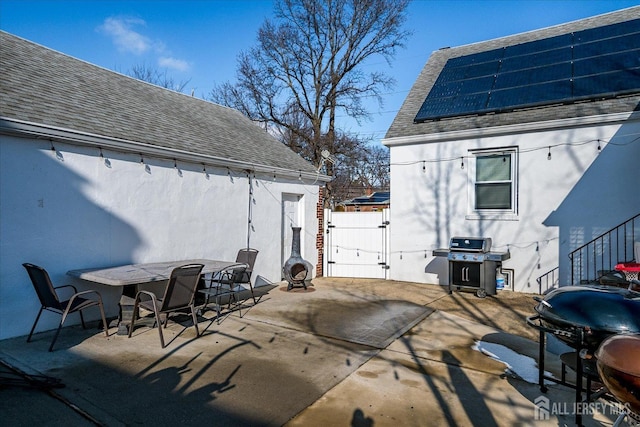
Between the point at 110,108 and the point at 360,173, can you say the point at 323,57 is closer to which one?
the point at 360,173

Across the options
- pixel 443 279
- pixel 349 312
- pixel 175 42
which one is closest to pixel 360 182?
A: pixel 175 42

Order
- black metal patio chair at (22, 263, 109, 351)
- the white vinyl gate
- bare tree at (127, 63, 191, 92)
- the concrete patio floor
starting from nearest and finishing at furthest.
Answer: the concrete patio floor
black metal patio chair at (22, 263, 109, 351)
the white vinyl gate
bare tree at (127, 63, 191, 92)

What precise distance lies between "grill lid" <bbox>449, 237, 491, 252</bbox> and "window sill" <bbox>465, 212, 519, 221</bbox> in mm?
897

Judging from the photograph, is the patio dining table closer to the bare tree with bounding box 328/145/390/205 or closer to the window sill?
the window sill

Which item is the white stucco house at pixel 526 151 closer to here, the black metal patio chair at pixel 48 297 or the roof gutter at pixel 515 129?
the roof gutter at pixel 515 129

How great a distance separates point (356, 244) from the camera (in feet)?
35.2

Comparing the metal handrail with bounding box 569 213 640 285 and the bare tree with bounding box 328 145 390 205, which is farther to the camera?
the bare tree with bounding box 328 145 390 205

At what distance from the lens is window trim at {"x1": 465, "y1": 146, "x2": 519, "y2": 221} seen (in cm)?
882

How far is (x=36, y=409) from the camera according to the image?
320 cm

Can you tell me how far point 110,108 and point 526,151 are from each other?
29.0ft

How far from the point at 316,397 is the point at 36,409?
2.40 metres

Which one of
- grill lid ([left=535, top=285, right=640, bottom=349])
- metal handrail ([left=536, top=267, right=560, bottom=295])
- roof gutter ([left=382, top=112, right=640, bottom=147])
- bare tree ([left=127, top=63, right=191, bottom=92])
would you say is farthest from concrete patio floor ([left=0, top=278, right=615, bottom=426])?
bare tree ([left=127, top=63, right=191, bottom=92])

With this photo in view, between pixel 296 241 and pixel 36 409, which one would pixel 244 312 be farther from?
pixel 36 409

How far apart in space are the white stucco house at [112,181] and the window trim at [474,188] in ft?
14.1
